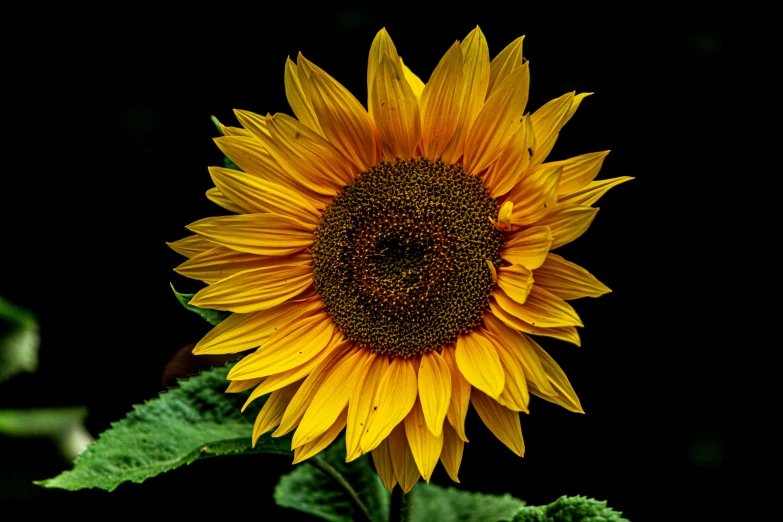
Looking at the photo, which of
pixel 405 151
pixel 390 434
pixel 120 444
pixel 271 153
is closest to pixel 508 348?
pixel 390 434

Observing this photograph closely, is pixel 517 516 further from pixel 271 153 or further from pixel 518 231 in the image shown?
pixel 271 153

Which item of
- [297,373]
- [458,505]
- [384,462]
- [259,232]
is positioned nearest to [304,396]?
[297,373]

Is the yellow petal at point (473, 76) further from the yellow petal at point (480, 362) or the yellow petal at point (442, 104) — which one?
the yellow petal at point (480, 362)

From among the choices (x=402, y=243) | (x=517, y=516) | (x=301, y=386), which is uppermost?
(x=402, y=243)

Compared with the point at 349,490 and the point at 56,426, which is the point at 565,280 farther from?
the point at 56,426

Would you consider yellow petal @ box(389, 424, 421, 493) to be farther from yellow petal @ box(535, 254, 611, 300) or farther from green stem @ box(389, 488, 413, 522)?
yellow petal @ box(535, 254, 611, 300)

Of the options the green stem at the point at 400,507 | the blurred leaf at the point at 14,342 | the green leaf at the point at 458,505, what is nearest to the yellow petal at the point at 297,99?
the green stem at the point at 400,507
